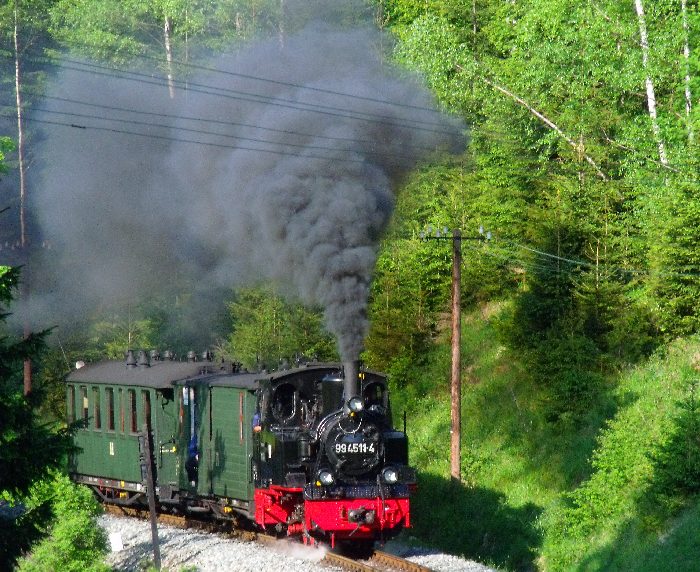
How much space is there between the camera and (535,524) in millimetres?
19922

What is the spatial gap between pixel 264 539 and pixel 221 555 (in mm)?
1165

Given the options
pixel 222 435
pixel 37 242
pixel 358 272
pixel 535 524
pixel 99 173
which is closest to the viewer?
pixel 358 272

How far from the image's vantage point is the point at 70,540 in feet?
58.0

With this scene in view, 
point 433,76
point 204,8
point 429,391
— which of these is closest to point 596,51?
point 433,76

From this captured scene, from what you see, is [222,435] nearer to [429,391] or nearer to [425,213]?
[429,391]

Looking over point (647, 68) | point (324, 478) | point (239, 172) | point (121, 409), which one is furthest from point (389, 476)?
point (647, 68)

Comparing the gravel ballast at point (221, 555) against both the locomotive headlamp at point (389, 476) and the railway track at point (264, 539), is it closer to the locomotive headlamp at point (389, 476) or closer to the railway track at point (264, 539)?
the railway track at point (264, 539)

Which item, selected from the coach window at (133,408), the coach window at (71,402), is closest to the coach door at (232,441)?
the coach window at (133,408)

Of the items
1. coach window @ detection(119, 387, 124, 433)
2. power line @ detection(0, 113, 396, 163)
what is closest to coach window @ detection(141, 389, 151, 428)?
coach window @ detection(119, 387, 124, 433)

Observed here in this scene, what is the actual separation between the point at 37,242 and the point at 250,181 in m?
22.3

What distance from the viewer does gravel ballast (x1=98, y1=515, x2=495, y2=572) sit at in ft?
52.3

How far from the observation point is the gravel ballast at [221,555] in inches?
628

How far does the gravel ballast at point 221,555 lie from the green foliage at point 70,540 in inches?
Answer: 16.8

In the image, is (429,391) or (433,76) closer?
(429,391)
